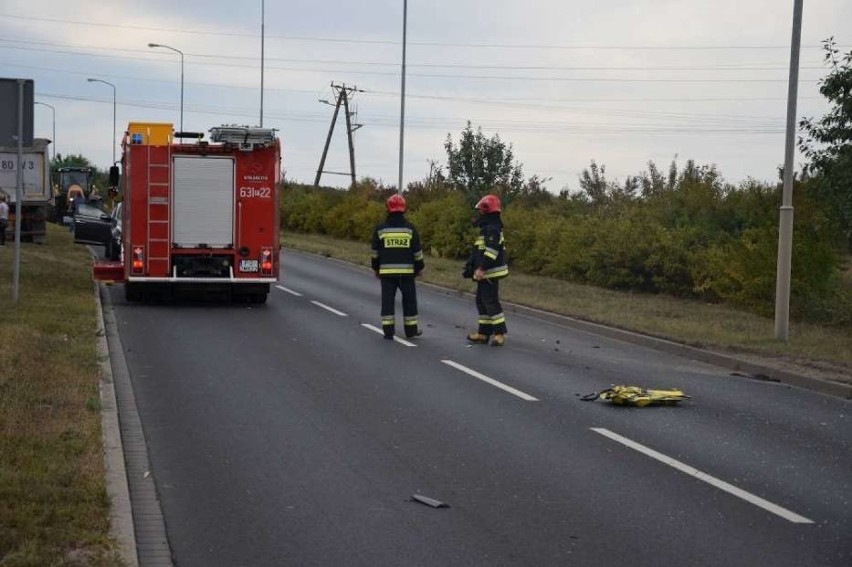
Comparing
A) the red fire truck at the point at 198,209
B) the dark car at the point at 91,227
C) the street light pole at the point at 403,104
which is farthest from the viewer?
the dark car at the point at 91,227

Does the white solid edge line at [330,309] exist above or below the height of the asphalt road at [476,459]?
below

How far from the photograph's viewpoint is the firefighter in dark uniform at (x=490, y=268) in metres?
16.7

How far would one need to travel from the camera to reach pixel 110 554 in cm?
597

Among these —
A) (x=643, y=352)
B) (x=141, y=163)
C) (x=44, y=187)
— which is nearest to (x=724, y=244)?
(x=643, y=352)

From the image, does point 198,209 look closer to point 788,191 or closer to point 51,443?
point 788,191

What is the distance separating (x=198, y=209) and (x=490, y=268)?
679 cm

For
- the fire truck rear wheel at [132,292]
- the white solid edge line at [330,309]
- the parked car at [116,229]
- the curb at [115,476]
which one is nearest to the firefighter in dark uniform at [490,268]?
the white solid edge line at [330,309]

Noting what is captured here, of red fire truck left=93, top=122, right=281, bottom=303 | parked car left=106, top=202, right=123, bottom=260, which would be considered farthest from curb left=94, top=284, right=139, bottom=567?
parked car left=106, top=202, right=123, bottom=260

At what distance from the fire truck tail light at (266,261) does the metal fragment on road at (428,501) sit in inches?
558

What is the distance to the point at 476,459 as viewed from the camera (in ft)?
29.7

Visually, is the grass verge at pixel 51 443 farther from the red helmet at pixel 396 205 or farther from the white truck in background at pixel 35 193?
the white truck in background at pixel 35 193

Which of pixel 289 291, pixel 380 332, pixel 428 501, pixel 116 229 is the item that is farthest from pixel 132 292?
pixel 428 501

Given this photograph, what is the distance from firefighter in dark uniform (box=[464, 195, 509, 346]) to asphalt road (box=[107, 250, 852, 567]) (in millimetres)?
645

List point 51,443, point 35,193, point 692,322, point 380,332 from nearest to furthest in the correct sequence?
point 51,443, point 380,332, point 692,322, point 35,193
